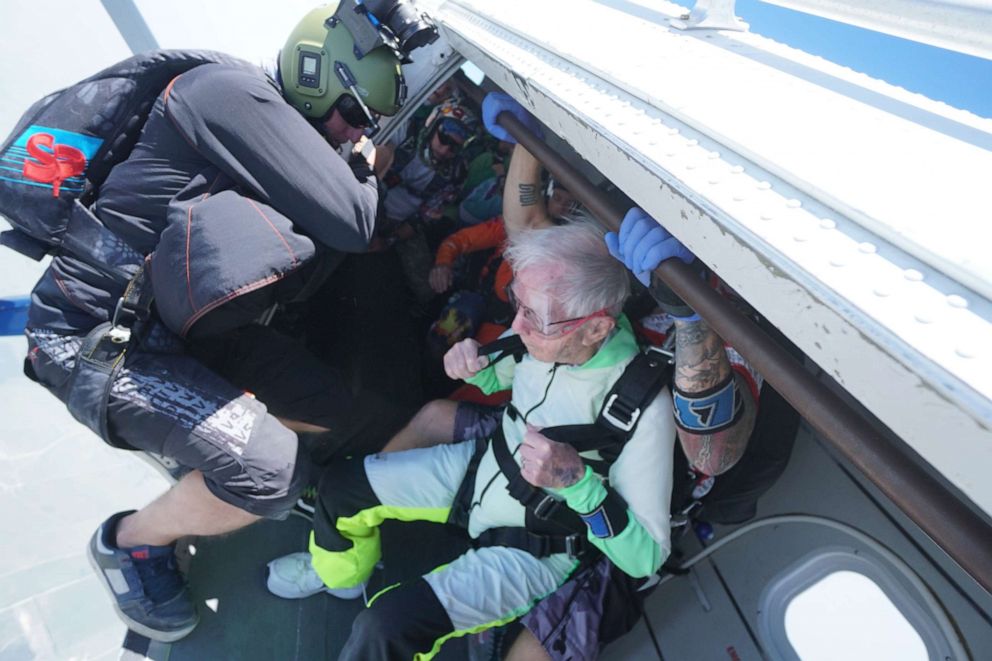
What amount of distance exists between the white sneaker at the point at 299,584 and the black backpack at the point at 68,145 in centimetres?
137

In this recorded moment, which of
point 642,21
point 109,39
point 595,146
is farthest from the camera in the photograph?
point 109,39

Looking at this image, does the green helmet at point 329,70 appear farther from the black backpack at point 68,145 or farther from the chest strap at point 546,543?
the chest strap at point 546,543

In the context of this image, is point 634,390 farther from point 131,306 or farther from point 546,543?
point 131,306

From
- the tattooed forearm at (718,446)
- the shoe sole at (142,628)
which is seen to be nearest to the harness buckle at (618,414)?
the tattooed forearm at (718,446)

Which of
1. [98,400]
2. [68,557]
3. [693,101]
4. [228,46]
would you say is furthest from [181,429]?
[228,46]

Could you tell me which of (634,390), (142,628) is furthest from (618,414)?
(142,628)

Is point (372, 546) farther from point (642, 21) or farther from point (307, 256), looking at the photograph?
point (642, 21)

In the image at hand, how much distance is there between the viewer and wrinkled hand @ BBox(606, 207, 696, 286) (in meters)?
1.05

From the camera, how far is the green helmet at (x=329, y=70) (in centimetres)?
213

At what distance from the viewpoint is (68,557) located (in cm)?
243

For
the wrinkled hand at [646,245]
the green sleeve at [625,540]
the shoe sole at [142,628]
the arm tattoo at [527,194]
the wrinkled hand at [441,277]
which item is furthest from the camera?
the wrinkled hand at [441,277]

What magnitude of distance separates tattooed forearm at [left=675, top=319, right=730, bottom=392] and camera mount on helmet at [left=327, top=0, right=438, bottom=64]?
159 centimetres

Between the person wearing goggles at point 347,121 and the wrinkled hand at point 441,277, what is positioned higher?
the person wearing goggles at point 347,121

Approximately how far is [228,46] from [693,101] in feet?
12.0
